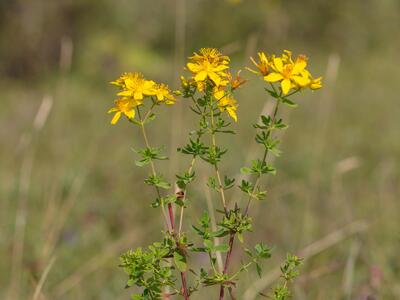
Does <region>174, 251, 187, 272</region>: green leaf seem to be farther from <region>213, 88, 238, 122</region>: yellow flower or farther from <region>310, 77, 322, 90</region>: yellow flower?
<region>310, 77, 322, 90</region>: yellow flower

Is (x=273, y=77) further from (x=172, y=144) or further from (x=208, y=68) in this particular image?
(x=172, y=144)

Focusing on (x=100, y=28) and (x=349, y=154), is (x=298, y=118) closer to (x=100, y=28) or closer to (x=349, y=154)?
(x=349, y=154)

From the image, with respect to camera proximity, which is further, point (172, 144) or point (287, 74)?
point (172, 144)

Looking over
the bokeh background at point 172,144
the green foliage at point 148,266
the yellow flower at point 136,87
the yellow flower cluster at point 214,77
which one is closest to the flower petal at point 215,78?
the yellow flower cluster at point 214,77

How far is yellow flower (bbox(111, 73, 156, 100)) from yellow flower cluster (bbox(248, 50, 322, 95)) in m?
0.21

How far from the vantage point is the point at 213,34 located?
31.0 feet

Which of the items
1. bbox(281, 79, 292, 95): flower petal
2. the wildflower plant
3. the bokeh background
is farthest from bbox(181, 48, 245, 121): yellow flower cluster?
the bokeh background

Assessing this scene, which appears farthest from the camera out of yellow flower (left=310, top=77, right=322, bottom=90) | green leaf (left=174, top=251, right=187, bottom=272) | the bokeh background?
the bokeh background

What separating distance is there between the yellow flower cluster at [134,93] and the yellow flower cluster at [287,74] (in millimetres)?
193

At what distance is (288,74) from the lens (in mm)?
1347

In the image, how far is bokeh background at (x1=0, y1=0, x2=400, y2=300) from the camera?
2.97 m

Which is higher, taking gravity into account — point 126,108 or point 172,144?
point 172,144

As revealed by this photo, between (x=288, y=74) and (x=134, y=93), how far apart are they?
0.30 metres

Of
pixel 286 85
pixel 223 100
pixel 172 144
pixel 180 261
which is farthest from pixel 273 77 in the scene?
pixel 172 144
